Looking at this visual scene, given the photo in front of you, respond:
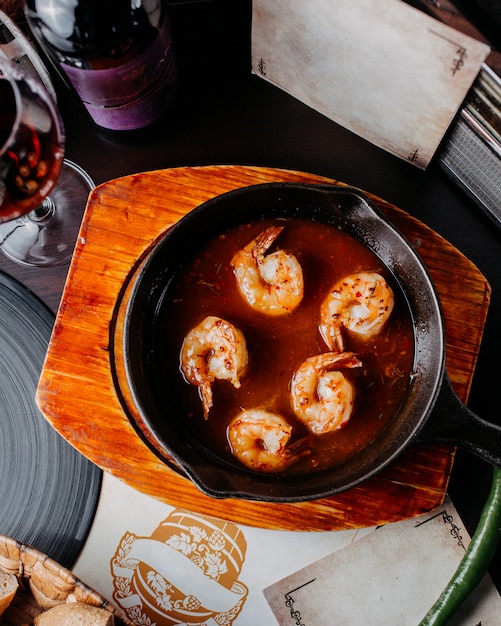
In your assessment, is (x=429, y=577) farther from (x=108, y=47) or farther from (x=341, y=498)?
(x=108, y=47)

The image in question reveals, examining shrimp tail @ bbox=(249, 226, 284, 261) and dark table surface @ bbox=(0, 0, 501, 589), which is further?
dark table surface @ bbox=(0, 0, 501, 589)

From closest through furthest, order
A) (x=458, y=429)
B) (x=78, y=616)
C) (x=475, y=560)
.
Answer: (x=458, y=429)
(x=78, y=616)
(x=475, y=560)

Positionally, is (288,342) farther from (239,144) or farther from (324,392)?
(239,144)

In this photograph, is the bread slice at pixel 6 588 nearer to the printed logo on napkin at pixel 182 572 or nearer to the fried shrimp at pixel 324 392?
the printed logo on napkin at pixel 182 572

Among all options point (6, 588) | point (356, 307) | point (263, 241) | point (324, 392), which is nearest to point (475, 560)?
point (324, 392)

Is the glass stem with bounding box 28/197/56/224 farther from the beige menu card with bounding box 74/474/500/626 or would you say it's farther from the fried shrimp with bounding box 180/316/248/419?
the beige menu card with bounding box 74/474/500/626

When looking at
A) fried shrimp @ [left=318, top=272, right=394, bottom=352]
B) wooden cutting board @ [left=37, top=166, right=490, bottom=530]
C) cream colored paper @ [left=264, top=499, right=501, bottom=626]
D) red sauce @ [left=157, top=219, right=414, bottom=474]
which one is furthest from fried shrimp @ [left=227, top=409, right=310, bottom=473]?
cream colored paper @ [left=264, top=499, right=501, bottom=626]

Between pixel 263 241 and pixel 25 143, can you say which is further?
pixel 263 241
